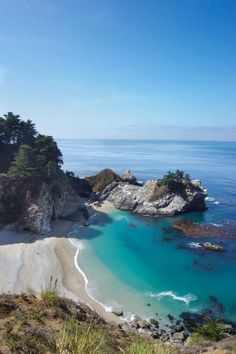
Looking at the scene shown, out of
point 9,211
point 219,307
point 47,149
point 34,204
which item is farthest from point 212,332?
point 47,149

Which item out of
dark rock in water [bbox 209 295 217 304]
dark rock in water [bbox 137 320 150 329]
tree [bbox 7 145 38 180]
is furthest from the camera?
tree [bbox 7 145 38 180]

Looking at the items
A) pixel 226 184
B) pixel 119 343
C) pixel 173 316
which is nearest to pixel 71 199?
pixel 173 316

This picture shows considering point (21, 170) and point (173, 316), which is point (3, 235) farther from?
point (173, 316)

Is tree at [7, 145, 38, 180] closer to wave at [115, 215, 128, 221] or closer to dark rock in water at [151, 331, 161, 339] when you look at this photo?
wave at [115, 215, 128, 221]

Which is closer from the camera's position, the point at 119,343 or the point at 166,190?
the point at 119,343

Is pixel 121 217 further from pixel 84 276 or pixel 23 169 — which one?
pixel 84 276

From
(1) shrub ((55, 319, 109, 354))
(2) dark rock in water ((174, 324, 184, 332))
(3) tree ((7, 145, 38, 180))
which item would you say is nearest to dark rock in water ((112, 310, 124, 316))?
(2) dark rock in water ((174, 324, 184, 332))

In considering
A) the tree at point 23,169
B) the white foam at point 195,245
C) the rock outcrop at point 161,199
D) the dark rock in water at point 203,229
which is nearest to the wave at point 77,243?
the tree at point 23,169

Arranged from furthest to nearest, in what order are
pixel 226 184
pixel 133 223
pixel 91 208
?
pixel 226 184, pixel 91 208, pixel 133 223
